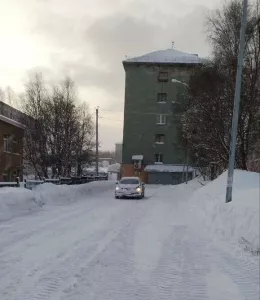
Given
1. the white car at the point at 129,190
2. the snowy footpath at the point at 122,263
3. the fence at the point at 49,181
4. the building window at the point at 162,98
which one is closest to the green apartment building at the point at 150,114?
the building window at the point at 162,98

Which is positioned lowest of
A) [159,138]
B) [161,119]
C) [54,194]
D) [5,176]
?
[54,194]

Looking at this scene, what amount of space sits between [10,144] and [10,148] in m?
0.35

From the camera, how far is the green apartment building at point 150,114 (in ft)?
230

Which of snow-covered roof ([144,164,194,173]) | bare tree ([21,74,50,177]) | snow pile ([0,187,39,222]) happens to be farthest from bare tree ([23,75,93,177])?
snow-covered roof ([144,164,194,173])

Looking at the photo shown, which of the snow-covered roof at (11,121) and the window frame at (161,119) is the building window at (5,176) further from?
the window frame at (161,119)

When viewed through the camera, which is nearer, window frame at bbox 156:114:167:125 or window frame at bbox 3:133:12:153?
window frame at bbox 3:133:12:153

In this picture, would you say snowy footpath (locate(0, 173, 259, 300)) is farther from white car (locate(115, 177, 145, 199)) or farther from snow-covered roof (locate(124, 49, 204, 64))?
snow-covered roof (locate(124, 49, 204, 64))

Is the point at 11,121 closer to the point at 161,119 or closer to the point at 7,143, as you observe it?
the point at 7,143

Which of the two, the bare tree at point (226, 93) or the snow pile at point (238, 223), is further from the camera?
the bare tree at point (226, 93)

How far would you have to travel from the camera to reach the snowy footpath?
6.06 m

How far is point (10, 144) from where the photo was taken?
126 ft

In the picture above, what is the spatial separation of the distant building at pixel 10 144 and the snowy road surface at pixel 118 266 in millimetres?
24155

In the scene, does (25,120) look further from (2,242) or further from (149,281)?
(149,281)

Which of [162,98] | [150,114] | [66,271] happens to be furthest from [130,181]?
[162,98]
